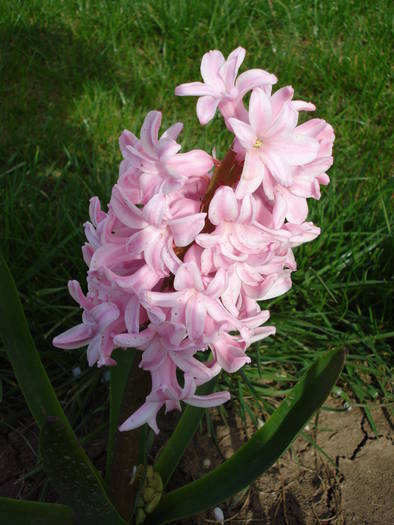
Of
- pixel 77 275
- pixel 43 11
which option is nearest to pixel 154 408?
pixel 77 275

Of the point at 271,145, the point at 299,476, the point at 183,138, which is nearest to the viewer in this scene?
the point at 271,145

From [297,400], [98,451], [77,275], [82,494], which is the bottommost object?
[98,451]

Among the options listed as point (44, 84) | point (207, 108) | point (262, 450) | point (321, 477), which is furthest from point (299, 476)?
point (44, 84)

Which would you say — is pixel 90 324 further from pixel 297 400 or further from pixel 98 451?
pixel 98 451

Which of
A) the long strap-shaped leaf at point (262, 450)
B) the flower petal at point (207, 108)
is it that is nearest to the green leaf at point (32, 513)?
the long strap-shaped leaf at point (262, 450)

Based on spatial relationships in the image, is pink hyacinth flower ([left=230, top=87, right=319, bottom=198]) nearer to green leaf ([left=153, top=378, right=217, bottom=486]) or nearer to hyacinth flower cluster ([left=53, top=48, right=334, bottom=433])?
hyacinth flower cluster ([left=53, top=48, right=334, bottom=433])

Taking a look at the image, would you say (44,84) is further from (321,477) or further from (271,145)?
(271,145)

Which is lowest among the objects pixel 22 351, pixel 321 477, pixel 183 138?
pixel 321 477
